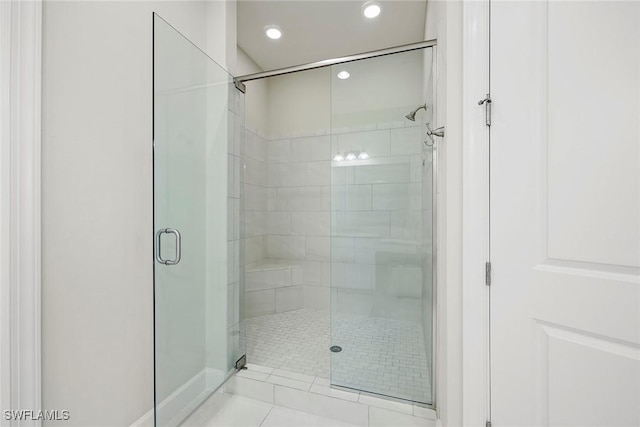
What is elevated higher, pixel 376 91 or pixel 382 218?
pixel 376 91

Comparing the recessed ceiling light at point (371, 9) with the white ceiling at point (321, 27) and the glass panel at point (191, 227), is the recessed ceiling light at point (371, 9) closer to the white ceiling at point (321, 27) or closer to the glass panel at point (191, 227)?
the white ceiling at point (321, 27)

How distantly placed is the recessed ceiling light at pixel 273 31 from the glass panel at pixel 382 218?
914mm

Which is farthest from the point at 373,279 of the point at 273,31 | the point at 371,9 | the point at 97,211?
the point at 273,31

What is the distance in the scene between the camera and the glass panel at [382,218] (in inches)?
67.4

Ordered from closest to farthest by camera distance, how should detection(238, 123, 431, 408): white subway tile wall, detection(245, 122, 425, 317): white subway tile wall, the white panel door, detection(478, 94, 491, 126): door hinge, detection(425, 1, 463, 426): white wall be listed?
the white panel door → detection(478, 94, 491, 126): door hinge → detection(425, 1, 463, 426): white wall → detection(238, 123, 431, 408): white subway tile wall → detection(245, 122, 425, 317): white subway tile wall

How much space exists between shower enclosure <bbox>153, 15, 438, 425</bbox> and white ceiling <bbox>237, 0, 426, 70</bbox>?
1.97 ft

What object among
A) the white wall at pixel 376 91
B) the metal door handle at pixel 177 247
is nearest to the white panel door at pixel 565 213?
the white wall at pixel 376 91

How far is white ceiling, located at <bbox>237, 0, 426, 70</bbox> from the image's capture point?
2049 mm

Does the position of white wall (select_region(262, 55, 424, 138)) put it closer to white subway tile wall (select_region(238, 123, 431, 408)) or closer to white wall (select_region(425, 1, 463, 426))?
white subway tile wall (select_region(238, 123, 431, 408))

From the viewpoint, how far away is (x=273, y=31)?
2342 millimetres

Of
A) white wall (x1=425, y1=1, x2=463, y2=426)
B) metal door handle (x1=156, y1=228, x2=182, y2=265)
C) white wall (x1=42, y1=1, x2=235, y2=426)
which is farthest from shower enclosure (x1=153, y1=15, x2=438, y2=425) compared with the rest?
white wall (x1=425, y1=1, x2=463, y2=426)

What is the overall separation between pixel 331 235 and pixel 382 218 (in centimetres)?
38

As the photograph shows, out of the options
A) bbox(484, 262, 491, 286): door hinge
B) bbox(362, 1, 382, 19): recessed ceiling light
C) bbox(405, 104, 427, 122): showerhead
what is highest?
bbox(362, 1, 382, 19): recessed ceiling light

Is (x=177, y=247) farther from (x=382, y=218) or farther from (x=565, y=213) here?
(x=565, y=213)
